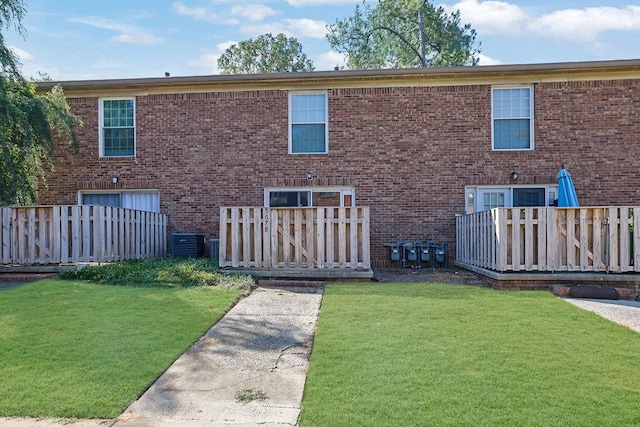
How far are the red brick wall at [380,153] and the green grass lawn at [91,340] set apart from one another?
5.26m

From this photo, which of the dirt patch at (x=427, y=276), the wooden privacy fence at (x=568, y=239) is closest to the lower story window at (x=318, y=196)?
the dirt patch at (x=427, y=276)

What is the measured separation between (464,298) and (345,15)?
27216 millimetres

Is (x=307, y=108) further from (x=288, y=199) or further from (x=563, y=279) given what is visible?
(x=563, y=279)

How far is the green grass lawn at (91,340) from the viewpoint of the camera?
3.84 meters

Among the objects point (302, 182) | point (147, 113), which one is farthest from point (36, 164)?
point (302, 182)

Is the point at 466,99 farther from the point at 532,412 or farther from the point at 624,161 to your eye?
the point at 532,412

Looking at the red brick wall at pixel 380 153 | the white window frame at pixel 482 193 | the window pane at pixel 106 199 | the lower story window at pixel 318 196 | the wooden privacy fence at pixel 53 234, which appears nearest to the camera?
the wooden privacy fence at pixel 53 234

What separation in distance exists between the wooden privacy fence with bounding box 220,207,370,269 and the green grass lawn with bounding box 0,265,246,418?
66.5 inches

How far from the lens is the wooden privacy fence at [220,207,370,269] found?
9.59 metres

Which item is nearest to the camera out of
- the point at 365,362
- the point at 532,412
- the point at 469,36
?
the point at 532,412

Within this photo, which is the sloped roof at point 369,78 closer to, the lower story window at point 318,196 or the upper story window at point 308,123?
the upper story window at point 308,123

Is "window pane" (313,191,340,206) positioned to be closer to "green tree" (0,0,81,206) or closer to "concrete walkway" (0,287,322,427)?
"green tree" (0,0,81,206)

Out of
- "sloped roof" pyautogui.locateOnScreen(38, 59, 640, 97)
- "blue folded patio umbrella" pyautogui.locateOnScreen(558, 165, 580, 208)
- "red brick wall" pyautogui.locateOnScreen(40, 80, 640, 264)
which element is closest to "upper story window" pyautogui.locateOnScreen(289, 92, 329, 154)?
"red brick wall" pyautogui.locateOnScreen(40, 80, 640, 264)

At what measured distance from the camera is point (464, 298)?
7.62 meters
